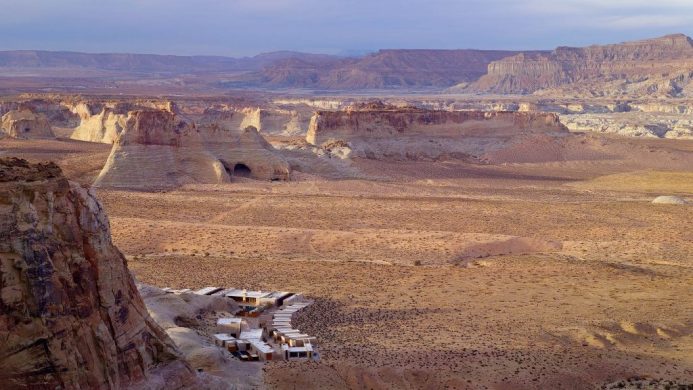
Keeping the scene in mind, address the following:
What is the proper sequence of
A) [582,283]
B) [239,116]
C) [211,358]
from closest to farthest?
1. [211,358]
2. [582,283]
3. [239,116]

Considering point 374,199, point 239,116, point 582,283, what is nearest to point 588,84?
point 239,116

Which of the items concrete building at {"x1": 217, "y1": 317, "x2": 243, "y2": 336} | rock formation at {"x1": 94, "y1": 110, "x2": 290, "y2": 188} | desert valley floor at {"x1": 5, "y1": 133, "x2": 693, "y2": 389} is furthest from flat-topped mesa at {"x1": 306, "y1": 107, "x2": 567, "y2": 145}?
concrete building at {"x1": 217, "y1": 317, "x2": 243, "y2": 336}

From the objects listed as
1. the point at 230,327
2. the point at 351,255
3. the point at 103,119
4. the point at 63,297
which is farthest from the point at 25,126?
the point at 63,297

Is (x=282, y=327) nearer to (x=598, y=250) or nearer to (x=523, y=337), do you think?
(x=523, y=337)

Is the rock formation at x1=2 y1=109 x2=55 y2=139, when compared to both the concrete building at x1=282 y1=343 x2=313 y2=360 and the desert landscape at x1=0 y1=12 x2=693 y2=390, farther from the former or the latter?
the concrete building at x1=282 y1=343 x2=313 y2=360

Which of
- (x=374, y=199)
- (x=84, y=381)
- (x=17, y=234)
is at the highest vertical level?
(x=17, y=234)

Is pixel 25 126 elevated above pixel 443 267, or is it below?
above

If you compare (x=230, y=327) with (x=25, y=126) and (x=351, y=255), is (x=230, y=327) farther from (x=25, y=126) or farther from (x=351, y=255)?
(x=25, y=126)
